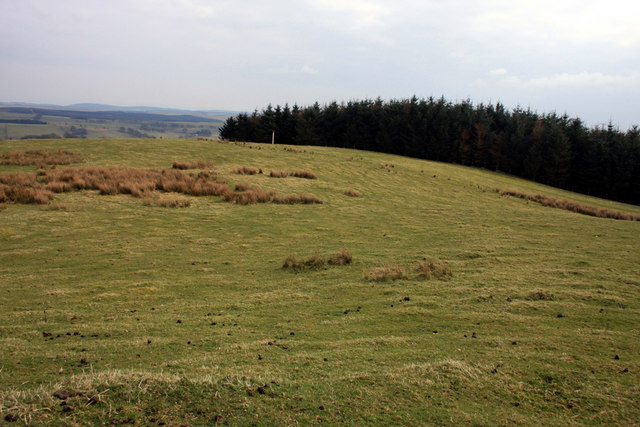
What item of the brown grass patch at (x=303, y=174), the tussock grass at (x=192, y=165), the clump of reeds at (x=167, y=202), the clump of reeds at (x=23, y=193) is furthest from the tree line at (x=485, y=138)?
the clump of reeds at (x=23, y=193)

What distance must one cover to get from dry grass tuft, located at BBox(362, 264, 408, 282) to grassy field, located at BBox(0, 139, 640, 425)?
103mm

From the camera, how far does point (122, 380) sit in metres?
A: 4.43

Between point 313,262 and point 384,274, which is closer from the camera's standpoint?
point 384,274

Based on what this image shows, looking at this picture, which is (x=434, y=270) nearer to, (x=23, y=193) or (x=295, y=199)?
(x=295, y=199)

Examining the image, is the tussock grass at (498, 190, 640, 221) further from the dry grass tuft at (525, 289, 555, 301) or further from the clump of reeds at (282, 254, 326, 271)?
the clump of reeds at (282, 254, 326, 271)

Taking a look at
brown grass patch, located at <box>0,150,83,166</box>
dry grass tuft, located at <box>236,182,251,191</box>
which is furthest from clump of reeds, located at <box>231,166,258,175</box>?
brown grass patch, located at <box>0,150,83,166</box>

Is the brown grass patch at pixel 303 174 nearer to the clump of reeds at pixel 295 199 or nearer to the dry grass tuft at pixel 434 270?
the clump of reeds at pixel 295 199

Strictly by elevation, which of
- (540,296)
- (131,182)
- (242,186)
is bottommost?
(540,296)

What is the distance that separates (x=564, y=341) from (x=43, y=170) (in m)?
29.8

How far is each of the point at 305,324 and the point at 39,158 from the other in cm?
3139

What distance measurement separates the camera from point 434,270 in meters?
10.4

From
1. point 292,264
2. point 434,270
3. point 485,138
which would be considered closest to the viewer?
point 434,270

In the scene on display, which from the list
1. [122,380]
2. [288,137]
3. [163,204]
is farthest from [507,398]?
[288,137]

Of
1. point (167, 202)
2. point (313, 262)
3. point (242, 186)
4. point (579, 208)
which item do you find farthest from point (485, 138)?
point (313, 262)
